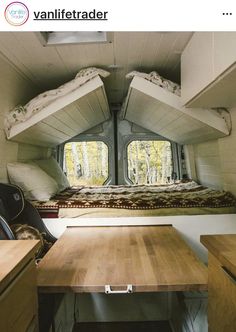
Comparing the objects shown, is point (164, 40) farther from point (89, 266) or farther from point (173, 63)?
point (89, 266)

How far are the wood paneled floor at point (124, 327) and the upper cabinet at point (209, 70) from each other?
1.79m

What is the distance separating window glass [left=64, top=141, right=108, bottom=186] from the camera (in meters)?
4.82

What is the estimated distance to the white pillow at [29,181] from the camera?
2713 mm

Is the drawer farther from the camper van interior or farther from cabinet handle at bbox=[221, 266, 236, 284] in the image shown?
cabinet handle at bbox=[221, 266, 236, 284]

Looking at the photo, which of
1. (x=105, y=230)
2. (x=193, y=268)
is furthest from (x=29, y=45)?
(x=193, y=268)

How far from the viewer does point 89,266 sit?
1.55 meters

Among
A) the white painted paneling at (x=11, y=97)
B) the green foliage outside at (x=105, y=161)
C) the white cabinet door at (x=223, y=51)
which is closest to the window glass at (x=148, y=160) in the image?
the green foliage outside at (x=105, y=161)

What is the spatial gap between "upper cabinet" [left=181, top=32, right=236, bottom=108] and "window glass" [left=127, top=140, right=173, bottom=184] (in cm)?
242

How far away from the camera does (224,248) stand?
47.2 inches

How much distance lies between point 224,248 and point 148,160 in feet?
12.1

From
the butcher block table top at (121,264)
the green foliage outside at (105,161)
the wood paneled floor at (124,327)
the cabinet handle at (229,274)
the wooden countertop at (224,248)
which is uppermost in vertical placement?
the green foliage outside at (105,161)

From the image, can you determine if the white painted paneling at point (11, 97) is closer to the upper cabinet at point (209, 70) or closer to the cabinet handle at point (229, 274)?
the upper cabinet at point (209, 70)

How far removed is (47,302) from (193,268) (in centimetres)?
81
